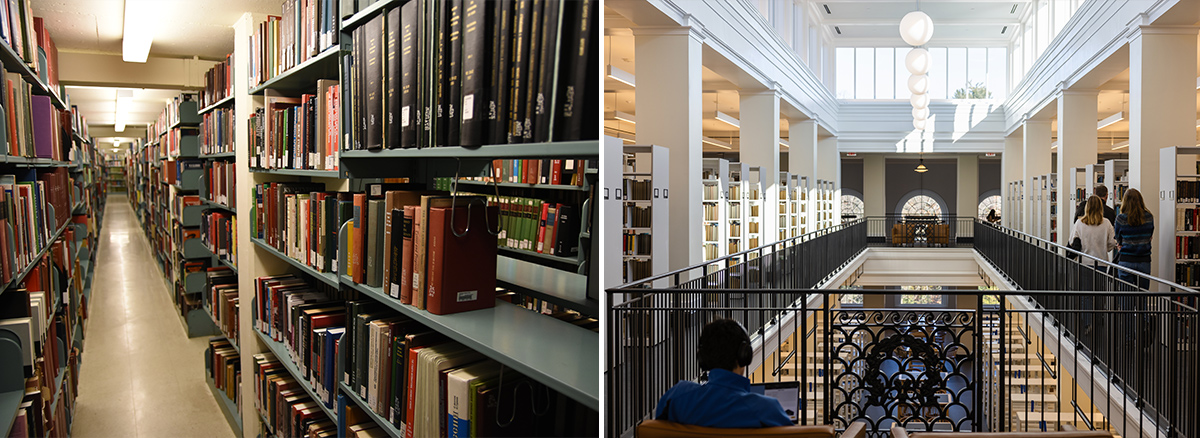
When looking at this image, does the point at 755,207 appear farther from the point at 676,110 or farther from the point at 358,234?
the point at 358,234

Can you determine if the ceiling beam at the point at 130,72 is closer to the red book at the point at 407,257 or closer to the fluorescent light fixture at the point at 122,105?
the fluorescent light fixture at the point at 122,105

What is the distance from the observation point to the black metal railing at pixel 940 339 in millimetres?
4062

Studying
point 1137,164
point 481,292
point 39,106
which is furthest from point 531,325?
point 1137,164

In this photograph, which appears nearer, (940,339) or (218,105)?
(940,339)

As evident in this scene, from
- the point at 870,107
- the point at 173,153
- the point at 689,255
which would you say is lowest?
the point at 689,255

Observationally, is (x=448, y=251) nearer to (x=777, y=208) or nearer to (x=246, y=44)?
(x=246, y=44)

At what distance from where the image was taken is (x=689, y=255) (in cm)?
794

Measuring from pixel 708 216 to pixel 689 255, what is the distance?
5.69 ft

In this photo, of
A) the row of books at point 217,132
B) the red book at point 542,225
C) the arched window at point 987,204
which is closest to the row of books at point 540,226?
the red book at point 542,225

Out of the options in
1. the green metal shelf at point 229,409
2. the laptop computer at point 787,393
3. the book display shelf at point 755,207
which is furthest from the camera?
the book display shelf at point 755,207

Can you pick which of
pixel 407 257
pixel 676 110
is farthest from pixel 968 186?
pixel 407 257

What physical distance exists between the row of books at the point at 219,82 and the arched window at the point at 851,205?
23.5 m

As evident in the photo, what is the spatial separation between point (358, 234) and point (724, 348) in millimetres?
1324

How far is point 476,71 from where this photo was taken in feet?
5.62
